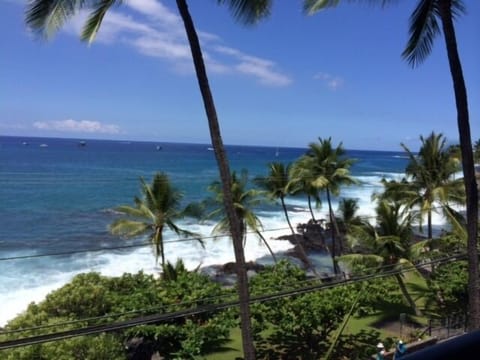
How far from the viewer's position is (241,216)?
24125 mm

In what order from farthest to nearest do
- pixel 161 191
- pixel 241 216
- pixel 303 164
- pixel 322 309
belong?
1. pixel 303 164
2. pixel 241 216
3. pixel 161 191
4. pixel 322 309

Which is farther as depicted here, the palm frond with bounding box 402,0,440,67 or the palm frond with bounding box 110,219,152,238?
the palm frond with bounding box 110,219,152,238

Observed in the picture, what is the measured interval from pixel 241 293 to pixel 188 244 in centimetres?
2909

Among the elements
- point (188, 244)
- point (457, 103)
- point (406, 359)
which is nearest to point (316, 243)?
point (188, 244)

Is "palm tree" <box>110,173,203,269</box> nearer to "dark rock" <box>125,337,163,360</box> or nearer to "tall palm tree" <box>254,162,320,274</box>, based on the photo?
"dark rock" <box>125,337,163,360</box>

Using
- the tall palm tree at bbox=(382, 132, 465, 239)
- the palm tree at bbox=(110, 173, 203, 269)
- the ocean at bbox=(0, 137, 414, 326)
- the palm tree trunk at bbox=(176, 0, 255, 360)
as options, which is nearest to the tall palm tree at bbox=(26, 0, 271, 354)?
the palm tree trunk at bbox=(176, 0, 255, 360)

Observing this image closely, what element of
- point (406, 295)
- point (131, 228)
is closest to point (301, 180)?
point (406, 295)

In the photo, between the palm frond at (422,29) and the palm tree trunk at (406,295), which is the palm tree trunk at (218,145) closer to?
the palm frond at (422,29)

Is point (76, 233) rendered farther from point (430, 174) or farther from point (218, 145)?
point (218, 145)

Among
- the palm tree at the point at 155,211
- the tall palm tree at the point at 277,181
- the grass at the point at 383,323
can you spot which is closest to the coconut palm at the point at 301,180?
the tall palm tree at the point at 277,181

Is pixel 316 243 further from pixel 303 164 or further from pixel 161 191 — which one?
pixel 161 191

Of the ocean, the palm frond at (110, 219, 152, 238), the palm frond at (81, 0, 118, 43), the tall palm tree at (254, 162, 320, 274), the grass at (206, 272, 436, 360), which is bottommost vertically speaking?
the grass at (206, 272, 436, 360)

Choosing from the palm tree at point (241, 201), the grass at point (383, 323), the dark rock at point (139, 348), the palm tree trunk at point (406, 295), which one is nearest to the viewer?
the dark rock at point (139, 348)

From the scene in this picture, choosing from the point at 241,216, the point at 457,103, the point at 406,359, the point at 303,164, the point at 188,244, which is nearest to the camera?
the point at 406,359
